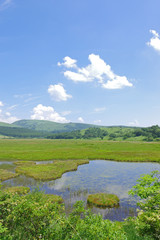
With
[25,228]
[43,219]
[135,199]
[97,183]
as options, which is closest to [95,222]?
[43,219]

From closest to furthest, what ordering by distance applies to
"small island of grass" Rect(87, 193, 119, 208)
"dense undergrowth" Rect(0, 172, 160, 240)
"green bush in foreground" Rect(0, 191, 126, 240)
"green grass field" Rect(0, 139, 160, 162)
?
"dense undergrowth" Rect(0, 172, 160, 240) < "green bush in foreground" Rect(0, 191, 126, 240) < "small island of grass" Rect(87, 193, 119, 208) < "green grass field" Rect(0, 139, 160, 162)

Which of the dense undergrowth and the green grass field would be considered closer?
the dense undergrowth

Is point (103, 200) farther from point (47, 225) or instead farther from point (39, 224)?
point (39, 224)

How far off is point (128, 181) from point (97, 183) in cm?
708

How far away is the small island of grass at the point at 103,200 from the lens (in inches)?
935

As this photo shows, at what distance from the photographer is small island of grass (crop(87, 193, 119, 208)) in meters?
23.7

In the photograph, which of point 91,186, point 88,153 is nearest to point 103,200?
point 91,186

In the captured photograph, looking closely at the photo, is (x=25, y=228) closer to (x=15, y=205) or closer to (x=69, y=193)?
(x=15, y=205)

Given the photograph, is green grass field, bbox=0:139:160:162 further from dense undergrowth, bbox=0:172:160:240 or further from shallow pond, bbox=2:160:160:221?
dense undergrowth, bbox=0:172:160:240

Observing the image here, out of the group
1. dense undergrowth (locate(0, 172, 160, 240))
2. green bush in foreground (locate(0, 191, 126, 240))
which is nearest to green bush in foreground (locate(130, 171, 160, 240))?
dense undergrowth (locate(0, 172, 160, 240))

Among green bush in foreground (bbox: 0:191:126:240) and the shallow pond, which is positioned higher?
green bush in foreground (bbox: 0:191:126:240)

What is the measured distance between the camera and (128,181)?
1398 inches

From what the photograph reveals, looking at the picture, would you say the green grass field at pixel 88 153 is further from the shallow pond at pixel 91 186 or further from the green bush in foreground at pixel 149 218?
the green bush in foreground at pixel 149 218

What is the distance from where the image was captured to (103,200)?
24.6 m
